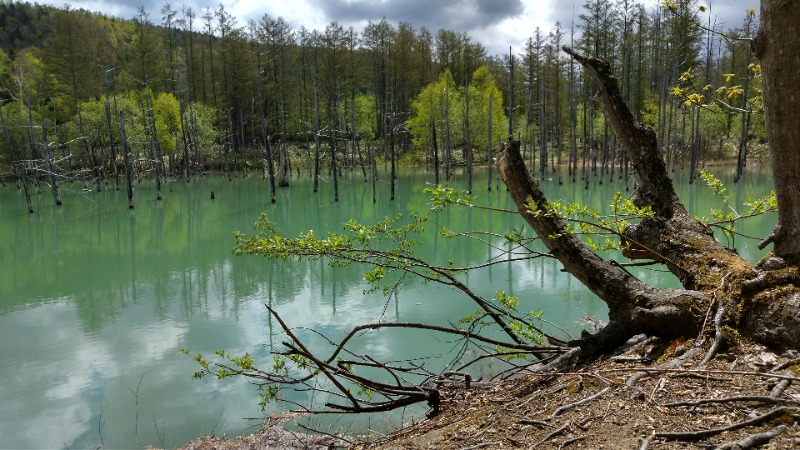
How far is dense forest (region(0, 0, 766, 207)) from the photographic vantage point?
3503 cm

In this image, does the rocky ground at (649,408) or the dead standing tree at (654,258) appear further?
the dead standing tree at (654,258)

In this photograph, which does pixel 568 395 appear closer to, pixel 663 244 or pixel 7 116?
pixel 663 244

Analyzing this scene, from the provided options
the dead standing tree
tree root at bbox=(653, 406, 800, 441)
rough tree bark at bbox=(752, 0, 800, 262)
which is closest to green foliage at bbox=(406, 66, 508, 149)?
the dead standing tree

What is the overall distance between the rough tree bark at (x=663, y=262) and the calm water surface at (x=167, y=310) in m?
0.57

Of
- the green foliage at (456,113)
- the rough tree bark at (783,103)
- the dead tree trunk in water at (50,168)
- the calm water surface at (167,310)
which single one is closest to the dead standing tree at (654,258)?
the rough tree bark at (783,103)

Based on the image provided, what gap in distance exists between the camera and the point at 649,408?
2162 mm

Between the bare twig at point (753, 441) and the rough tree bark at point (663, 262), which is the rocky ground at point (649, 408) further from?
the rough tree bark at point (663, 262)

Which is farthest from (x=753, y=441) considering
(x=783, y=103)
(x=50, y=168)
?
(x=50, y=168)

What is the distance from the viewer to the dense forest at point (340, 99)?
1379 inches

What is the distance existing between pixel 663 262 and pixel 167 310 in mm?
10147

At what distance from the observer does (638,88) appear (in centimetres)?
3988

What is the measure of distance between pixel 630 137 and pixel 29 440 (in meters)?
6.72

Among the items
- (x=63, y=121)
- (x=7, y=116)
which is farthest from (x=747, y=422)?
(x=63, y=121)

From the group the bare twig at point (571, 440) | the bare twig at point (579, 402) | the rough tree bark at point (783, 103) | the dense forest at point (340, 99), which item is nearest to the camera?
the bare twig at point (571, 440)
